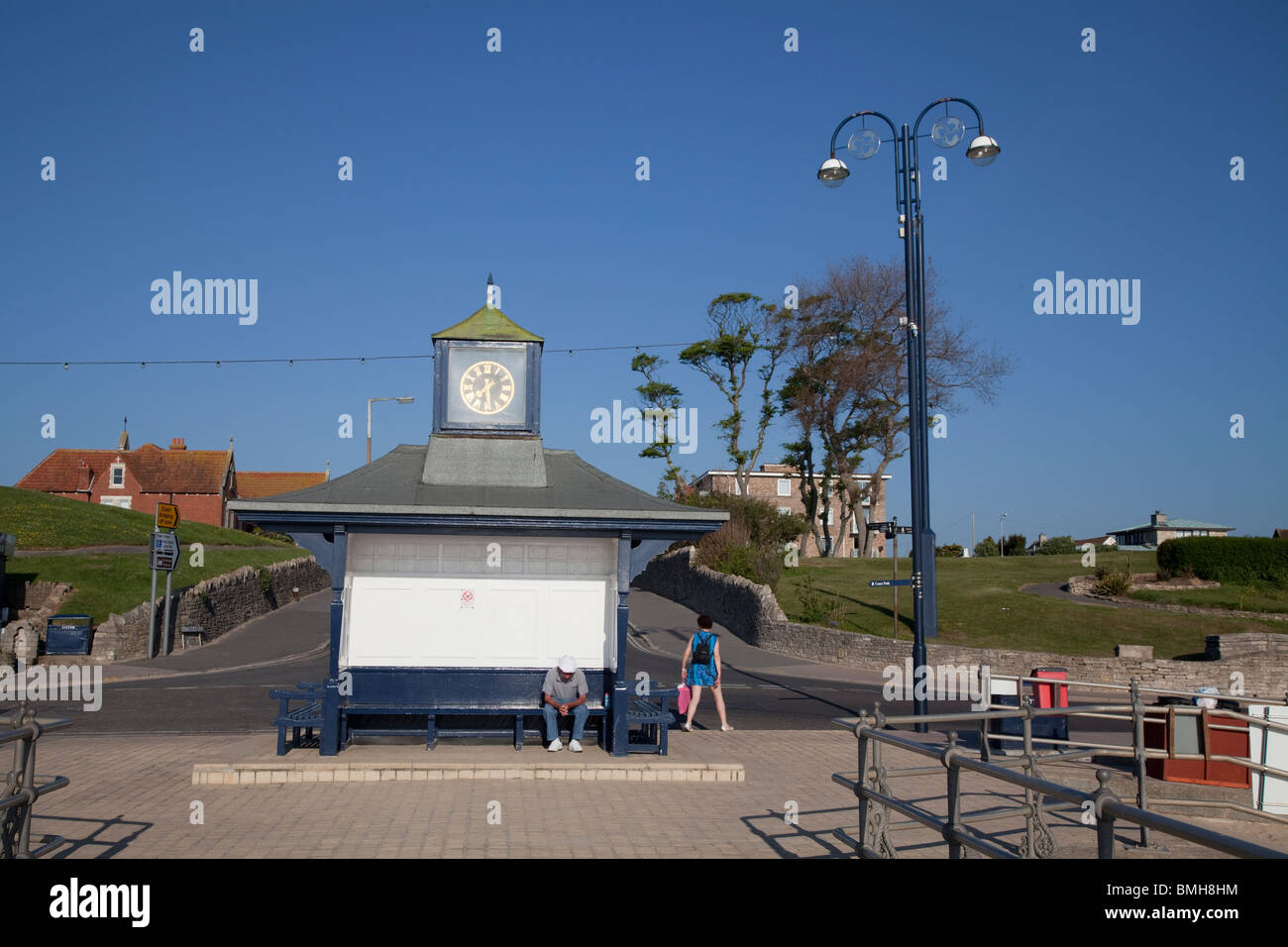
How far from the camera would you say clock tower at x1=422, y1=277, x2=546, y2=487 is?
1235cm

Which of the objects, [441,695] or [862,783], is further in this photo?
[441,695]

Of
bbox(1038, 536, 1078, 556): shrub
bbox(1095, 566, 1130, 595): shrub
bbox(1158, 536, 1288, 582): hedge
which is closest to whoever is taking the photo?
bbox(1095, 566, 1130, 595): shrub

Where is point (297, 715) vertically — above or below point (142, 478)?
below

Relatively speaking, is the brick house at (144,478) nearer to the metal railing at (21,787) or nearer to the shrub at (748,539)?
the shrub at (748,539)

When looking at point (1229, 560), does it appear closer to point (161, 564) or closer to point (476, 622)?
point (476, 622)

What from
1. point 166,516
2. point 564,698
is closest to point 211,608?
point 166,516

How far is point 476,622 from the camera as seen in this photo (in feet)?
37.9

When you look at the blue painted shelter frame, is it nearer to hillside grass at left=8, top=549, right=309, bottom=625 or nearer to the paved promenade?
the paved promenade

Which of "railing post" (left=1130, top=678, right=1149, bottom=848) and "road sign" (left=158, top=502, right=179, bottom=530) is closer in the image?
"railing post" (left=1130, top=678, right=1149, bottom=848)

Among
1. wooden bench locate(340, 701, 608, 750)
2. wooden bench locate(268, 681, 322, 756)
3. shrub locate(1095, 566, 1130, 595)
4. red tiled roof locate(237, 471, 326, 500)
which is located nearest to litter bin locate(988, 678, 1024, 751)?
wooden bench locate(340, 701, 608, 750)

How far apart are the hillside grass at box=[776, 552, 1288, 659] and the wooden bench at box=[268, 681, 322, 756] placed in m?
19.2

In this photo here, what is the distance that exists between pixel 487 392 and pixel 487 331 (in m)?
0.78
